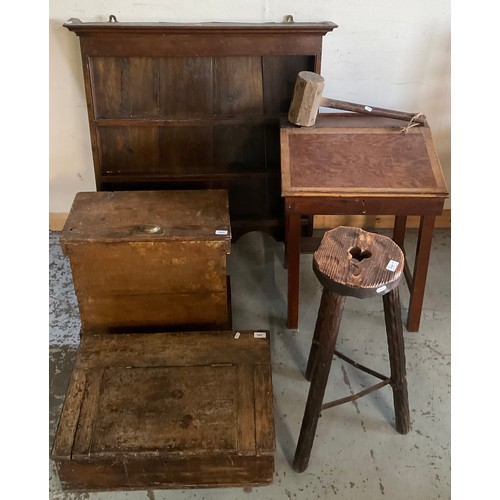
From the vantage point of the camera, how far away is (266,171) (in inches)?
124

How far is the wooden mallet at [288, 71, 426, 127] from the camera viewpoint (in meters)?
2.63

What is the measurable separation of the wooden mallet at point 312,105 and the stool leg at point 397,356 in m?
0.96

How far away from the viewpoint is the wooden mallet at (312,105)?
263cm

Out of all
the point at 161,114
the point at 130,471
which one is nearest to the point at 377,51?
the point at 161,114

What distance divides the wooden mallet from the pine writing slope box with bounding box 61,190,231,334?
0.51m

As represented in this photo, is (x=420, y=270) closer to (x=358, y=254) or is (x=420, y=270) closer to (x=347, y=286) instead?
(x=358, y=254)

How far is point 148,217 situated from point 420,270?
1243mm

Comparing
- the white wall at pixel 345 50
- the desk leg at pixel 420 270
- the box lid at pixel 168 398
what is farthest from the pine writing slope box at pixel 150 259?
the desk leg at pixel 420 270

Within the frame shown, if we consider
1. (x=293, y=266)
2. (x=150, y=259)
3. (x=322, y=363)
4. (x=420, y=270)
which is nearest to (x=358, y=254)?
(x=322, y=363)

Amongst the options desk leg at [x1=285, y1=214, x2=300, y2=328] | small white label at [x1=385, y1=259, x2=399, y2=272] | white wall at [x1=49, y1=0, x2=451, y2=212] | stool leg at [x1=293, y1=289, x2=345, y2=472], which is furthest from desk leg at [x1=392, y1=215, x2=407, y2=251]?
small white label at [x1=385, y1=259, x2=399, y2=272]

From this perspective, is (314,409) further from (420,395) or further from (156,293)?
(156,293)

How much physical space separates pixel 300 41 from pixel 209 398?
A: 1656mm

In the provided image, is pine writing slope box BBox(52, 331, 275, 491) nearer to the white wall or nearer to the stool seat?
the stool seat

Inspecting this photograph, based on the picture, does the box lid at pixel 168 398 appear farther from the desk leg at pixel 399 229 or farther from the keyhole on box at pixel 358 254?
the desk leg at pixel 399 229
